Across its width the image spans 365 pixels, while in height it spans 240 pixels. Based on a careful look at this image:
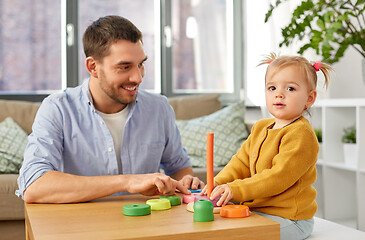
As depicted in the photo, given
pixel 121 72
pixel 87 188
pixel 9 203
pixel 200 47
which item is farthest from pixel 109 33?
pixel 200 47

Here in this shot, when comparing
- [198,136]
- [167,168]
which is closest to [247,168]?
[167,168]

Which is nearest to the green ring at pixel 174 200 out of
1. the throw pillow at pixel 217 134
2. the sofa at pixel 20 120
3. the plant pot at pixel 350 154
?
the sofa at pixel 20 120

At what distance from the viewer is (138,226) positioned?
3.38ft

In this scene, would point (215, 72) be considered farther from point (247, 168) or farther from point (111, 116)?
point (247, 168)

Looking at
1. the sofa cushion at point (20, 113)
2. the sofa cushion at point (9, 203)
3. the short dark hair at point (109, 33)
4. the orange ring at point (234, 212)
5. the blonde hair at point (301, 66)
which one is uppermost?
the short dark hair at point (109, 33)

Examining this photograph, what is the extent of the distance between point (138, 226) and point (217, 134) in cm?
215

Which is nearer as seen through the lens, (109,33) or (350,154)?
(109,33)

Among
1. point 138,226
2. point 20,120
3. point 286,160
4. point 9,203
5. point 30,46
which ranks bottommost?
point 9,203

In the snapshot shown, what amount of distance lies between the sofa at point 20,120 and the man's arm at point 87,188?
1.23 meters

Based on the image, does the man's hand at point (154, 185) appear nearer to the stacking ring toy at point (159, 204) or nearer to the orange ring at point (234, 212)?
the stacking ring toy at point (159, 204)

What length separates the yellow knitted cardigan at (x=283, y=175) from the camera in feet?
3.97

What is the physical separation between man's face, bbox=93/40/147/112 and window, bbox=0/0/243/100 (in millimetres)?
2102

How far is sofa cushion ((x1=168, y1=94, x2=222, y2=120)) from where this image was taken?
11.1 ft

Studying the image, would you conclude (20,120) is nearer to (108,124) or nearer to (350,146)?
(108,124)
